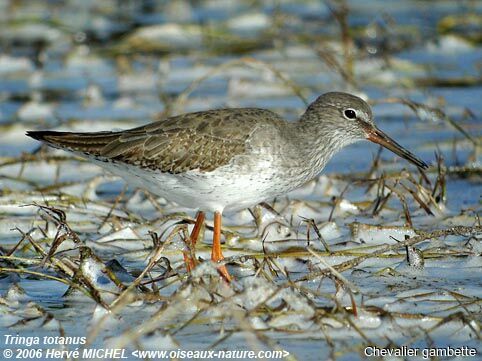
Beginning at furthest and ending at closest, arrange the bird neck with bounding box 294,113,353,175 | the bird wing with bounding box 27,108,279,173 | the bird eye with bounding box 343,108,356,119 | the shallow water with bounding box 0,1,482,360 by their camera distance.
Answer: the bird eye with bounding box 343,108,356,119 < the bird neck with bounding box 294,113,353,175 < the bird wing with bounding box 27,108,279,173 < the shallow water with bounding box 0,1,482,360

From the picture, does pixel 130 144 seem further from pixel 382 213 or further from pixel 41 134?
pixel 382 213

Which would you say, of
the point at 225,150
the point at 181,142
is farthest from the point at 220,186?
the point at 181,142

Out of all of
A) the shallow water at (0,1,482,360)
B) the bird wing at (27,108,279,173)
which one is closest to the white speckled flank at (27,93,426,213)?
the bird wing at (27,108,279,173)

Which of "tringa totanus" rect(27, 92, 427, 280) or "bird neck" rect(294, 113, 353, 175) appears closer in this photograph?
"tringa totanus" rect(27, 92, 427, 280)

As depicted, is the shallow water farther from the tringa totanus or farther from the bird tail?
the bird tail

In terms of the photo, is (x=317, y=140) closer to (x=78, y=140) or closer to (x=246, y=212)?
(x=246, y=212)

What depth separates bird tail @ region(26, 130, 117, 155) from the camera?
6.79 meters

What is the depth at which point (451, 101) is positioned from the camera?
426 inches

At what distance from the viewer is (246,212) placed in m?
7.66

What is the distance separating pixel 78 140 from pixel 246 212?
1528mm

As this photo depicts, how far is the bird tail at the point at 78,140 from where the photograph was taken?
267 inches

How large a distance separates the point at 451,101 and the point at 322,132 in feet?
14.3

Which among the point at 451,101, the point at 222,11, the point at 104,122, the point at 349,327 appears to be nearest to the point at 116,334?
the point at 349,327

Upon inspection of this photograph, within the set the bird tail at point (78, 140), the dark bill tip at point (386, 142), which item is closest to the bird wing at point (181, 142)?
the bird tail at point (78, 140)
